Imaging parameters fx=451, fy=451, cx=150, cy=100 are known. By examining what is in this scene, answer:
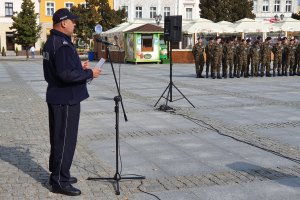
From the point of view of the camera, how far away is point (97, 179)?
5.45 m

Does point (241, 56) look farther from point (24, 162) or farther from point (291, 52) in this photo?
point (24, 162)

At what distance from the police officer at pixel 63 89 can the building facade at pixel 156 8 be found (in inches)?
2103

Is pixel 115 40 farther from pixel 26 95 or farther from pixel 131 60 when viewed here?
pixel 26 95

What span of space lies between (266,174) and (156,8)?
5489cm

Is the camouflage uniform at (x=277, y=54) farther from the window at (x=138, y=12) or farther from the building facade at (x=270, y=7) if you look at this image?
the building facade at (x=270, y=7)

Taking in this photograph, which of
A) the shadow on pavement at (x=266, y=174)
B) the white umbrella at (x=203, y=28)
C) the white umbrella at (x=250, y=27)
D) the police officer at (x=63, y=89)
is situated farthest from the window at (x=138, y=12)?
the police officer at (x=63, y=89)

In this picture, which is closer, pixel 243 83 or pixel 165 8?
pixel 243 83

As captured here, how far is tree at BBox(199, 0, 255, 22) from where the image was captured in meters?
57.7

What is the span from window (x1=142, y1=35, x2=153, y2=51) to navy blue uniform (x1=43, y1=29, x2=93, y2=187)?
91.2ft

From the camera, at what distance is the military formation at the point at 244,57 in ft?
65.2

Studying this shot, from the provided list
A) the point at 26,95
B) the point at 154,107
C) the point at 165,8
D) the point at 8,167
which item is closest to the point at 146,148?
the point at 8,167

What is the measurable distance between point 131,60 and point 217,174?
1109 inches

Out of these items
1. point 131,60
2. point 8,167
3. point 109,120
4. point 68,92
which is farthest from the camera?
point 131,60

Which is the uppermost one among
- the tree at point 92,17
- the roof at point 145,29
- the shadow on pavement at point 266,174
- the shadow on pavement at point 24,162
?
the tree at point 92,17
